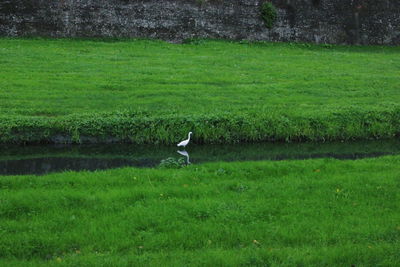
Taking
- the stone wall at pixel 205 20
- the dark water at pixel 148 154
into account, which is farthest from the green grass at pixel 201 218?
the stone wall at pixel 205 20

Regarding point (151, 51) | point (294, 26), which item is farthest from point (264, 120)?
point (294, 26)

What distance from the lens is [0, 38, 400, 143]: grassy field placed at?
14.7m

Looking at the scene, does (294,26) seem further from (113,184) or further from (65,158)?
(113,184)

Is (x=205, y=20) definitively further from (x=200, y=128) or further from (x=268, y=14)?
(x=200, y=128)

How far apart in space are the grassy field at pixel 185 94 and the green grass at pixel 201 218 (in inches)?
179

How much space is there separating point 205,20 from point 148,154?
68.7 ft

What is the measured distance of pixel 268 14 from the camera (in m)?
33.4

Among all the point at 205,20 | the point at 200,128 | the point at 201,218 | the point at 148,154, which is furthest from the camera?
the point at 205,20

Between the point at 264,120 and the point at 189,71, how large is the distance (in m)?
7.58

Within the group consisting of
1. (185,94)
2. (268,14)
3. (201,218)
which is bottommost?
(201,218)

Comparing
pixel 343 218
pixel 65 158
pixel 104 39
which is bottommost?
pixel 65 158

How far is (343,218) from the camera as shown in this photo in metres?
8.00

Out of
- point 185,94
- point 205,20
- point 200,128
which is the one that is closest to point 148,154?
point 200,128

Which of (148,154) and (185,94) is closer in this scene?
(148,154)
